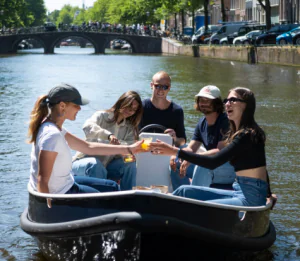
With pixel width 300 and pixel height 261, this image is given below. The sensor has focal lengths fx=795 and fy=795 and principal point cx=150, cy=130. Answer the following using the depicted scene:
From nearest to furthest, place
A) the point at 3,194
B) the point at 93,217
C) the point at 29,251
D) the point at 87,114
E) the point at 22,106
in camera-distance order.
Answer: the point at 93,217
the point at 29,251
the point at 3,194
the point at 87,114
the point at 22,106

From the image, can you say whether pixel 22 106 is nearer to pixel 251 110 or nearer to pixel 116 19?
pixel 251 110

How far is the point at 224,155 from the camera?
182 inches

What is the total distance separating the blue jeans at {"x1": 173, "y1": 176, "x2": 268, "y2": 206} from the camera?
15.4ft

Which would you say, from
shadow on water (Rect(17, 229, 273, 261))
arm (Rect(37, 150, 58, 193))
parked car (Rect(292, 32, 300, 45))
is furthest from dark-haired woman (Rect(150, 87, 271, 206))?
parked car (Rect(292, 32, 300, 45))

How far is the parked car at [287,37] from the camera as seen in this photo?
3303cm

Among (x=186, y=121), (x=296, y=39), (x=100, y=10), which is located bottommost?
(x=186, y=121)

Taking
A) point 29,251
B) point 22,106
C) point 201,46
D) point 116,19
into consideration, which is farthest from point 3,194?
point 116,19

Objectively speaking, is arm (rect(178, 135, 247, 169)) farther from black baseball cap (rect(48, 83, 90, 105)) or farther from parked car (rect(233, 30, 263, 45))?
parked car (rect(233, 30, 263, 45))

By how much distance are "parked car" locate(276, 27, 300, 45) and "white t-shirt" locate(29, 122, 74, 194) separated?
29.1 metres

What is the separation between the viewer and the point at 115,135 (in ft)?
20.2

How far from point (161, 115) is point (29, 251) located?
153 centimetres

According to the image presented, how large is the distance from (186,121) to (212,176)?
8.09 metres

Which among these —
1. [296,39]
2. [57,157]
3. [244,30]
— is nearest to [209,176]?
[57,157]

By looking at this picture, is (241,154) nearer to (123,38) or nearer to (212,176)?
(212,176)
